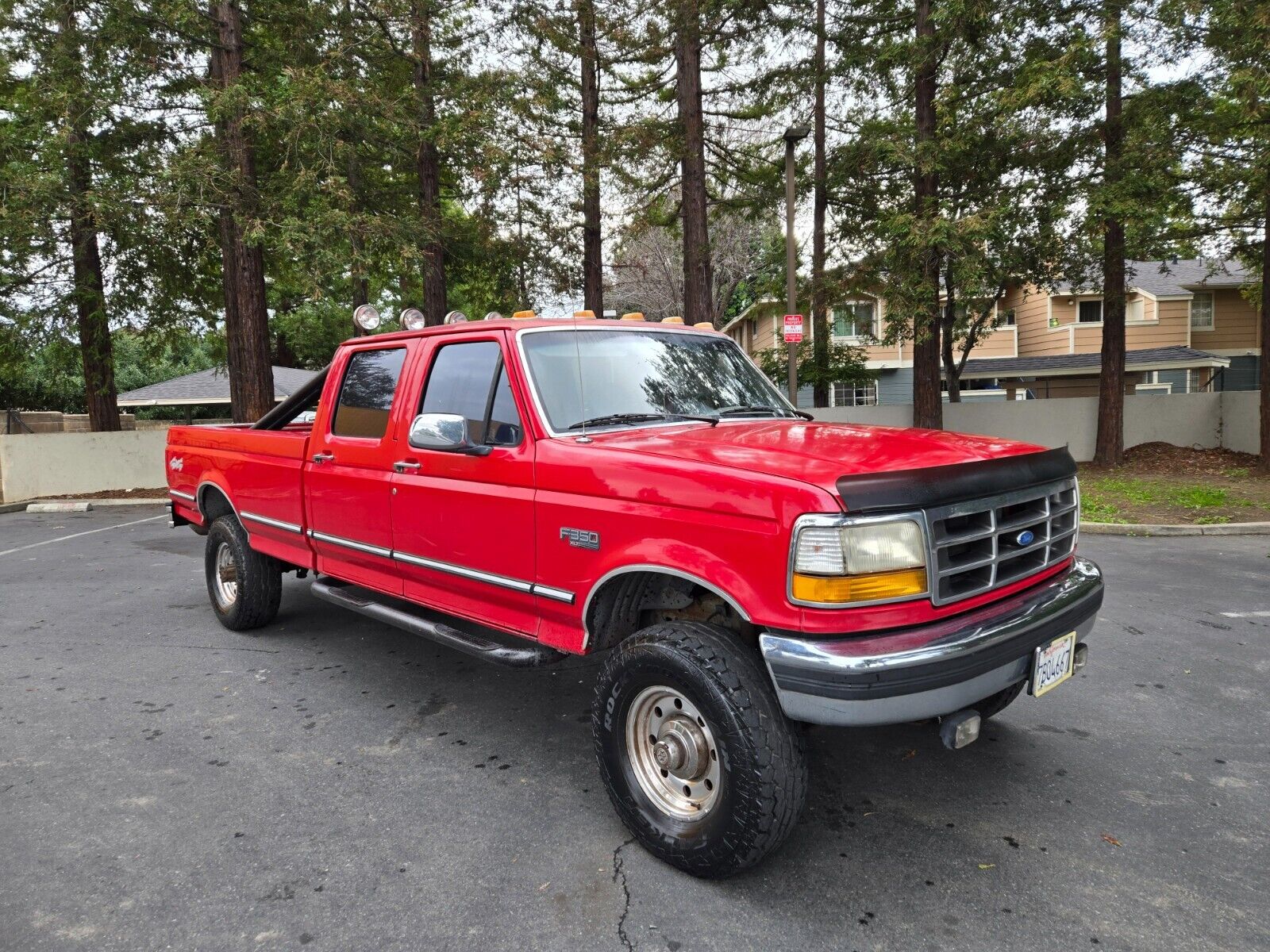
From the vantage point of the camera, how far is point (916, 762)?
3.69 meters

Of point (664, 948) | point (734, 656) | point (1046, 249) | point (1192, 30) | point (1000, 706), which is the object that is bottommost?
point (664, 948)

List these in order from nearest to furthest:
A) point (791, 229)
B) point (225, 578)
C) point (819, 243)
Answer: point (225, 578)
point (791, 229)
point (819, 243)

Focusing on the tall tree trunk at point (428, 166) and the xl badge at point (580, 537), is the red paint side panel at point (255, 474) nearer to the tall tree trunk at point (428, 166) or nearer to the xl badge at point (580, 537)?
the xl badge at point (580, 537)

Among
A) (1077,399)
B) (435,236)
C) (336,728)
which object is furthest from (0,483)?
(1077,399)

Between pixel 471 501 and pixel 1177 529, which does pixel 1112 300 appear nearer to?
pixel 1177 529

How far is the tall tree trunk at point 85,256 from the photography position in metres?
13.0

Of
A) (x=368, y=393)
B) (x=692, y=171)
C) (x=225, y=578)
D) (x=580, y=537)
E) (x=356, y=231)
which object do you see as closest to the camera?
(x=580, y=537)

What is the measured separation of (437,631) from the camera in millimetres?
3832

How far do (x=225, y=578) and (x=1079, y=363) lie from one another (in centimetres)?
2771

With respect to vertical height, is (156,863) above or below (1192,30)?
below

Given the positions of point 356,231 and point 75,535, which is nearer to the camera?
point 75,535

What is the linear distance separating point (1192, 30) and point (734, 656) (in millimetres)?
15568

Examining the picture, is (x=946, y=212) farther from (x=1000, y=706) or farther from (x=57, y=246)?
(x=57, y=246)

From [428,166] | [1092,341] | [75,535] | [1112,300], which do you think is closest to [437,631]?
[75,535]
